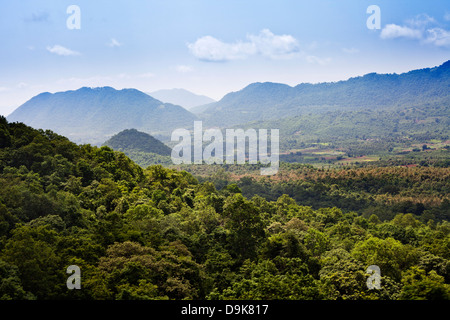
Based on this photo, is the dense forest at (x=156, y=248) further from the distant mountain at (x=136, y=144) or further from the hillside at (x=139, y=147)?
the distant mountain at (x=136, y=144)

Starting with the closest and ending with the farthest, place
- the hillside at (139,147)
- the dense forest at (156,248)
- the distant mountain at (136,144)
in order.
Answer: the dense forest at (156,248) → the hillside at (139,147) → the distant mountain at (136,144)

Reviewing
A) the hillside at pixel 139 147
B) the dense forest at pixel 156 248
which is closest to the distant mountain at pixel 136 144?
the hillside at pixel 139 147

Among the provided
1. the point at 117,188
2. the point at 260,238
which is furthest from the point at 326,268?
the point at 117,188

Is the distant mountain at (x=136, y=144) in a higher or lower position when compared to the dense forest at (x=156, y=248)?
higher

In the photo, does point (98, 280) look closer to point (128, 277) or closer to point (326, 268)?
→ point (128, 277)

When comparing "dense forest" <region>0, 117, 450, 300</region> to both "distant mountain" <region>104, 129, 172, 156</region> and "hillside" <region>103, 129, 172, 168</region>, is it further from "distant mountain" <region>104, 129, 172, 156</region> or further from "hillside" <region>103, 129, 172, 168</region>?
"distant mountain" <region>104, 129, 172, 156</region>
